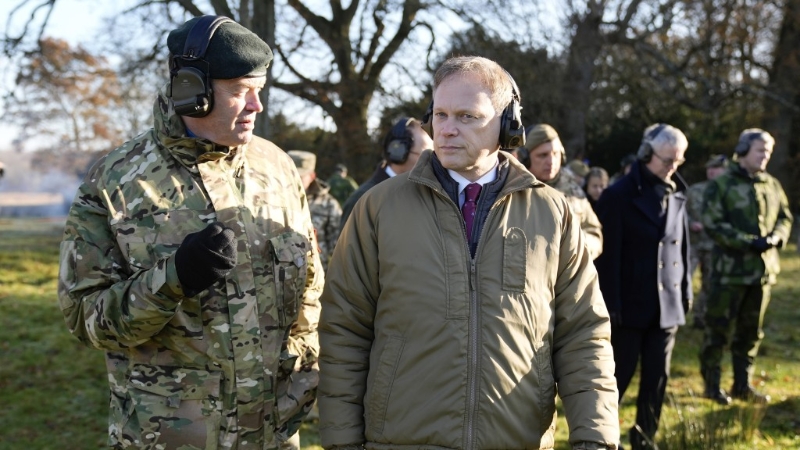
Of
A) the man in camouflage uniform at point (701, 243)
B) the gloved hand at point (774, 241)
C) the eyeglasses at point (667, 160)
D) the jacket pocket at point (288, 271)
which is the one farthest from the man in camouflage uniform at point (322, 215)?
the man in camouflage uniform at point (701, 243)

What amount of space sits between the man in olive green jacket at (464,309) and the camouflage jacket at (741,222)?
522cm

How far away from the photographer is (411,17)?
1481 cm

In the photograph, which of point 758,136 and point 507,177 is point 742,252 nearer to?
point 758,136

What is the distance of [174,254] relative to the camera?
261 cm

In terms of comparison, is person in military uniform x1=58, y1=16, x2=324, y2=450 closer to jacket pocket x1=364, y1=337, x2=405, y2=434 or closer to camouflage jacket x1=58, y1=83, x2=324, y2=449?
camouflage jacket x1=58, y1=83, x2=324, y2=449

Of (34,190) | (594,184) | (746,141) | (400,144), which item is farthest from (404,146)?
(34,190)

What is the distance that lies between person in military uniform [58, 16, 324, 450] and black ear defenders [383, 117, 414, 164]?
234 cm

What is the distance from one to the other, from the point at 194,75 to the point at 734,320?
6896 millimetres

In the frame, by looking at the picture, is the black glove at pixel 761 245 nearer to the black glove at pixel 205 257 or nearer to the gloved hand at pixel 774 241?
the gloved hand at pixel 774 241

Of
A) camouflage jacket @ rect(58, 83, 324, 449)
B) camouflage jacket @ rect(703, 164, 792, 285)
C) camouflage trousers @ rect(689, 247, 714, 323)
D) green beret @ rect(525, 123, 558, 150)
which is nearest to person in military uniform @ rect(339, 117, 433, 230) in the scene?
green beret @ rect(525, 123, 558, 150)

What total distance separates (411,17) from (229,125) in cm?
1248

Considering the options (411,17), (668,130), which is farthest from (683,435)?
(411,17)

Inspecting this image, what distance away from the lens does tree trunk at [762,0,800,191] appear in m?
25.1

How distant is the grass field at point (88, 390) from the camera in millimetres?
6410
